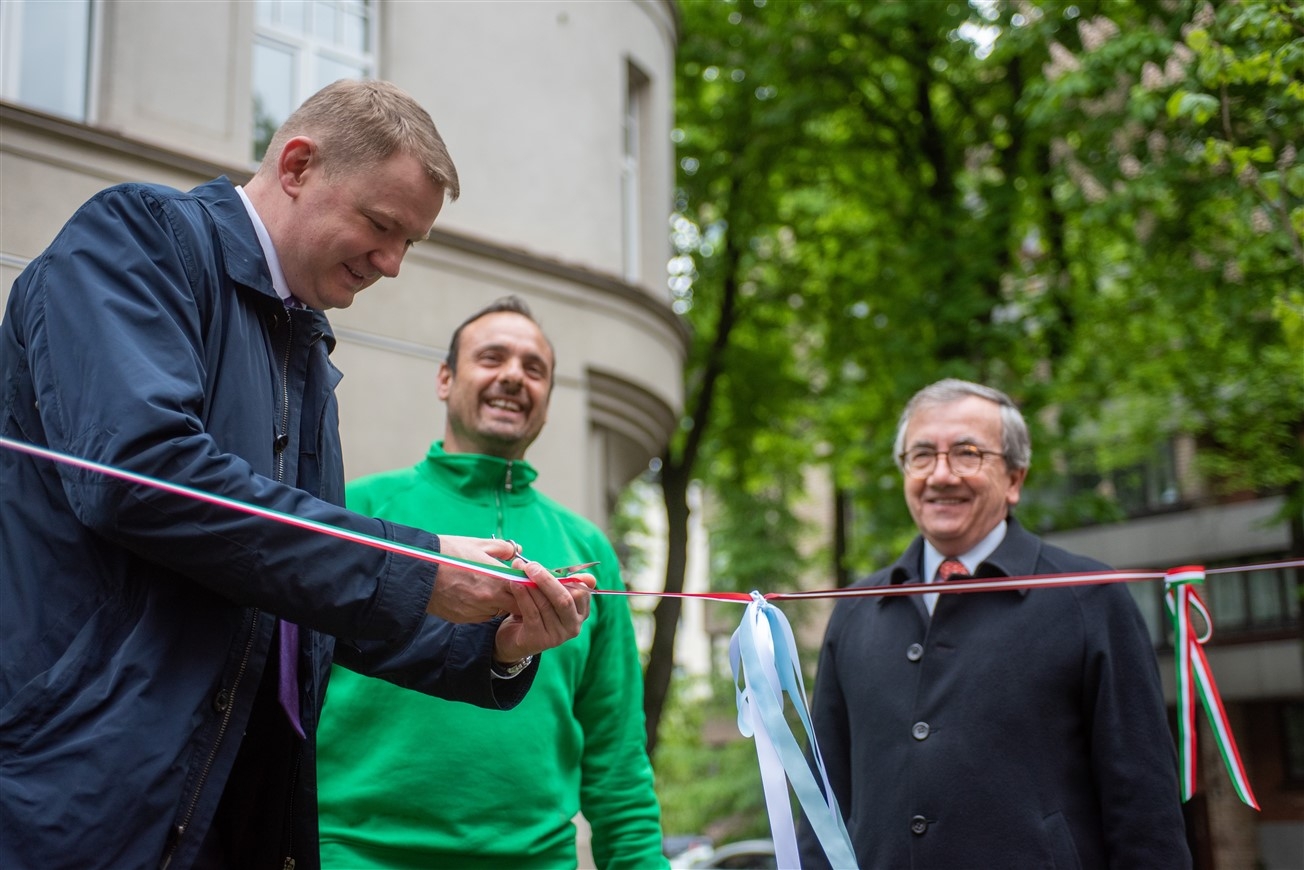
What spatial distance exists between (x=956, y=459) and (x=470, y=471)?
4.68ft

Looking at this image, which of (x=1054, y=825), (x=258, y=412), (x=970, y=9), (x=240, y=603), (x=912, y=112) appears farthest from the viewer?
(x=912, y=112)

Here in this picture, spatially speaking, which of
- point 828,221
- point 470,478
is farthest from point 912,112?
point 470,478

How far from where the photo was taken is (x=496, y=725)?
365 centimetres

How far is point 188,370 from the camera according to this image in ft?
7.05

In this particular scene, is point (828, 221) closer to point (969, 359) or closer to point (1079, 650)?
point (969, 359)

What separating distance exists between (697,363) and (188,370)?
14.8m

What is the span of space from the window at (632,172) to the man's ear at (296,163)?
810 cm

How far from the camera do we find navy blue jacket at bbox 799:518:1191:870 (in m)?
3.53

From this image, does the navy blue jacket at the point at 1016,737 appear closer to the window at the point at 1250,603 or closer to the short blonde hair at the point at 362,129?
the short blonde hair at the point at 362,129

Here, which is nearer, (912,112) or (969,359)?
(969,359)

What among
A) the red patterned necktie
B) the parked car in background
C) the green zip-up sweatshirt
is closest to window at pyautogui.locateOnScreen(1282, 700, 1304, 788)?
the parked car in background

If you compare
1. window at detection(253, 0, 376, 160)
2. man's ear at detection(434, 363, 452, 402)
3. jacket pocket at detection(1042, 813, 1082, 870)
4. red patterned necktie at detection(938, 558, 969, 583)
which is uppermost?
window at detection(253, 0, 376, 160)

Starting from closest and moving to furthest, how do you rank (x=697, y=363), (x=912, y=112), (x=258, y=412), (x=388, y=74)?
(x=258, y=412), (x=388, y=74), (x=912, y=112), (x=697, y=363)

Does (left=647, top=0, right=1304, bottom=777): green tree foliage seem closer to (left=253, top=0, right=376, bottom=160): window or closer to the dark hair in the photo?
(left=253, top=0, right=376, bottom=160): window
